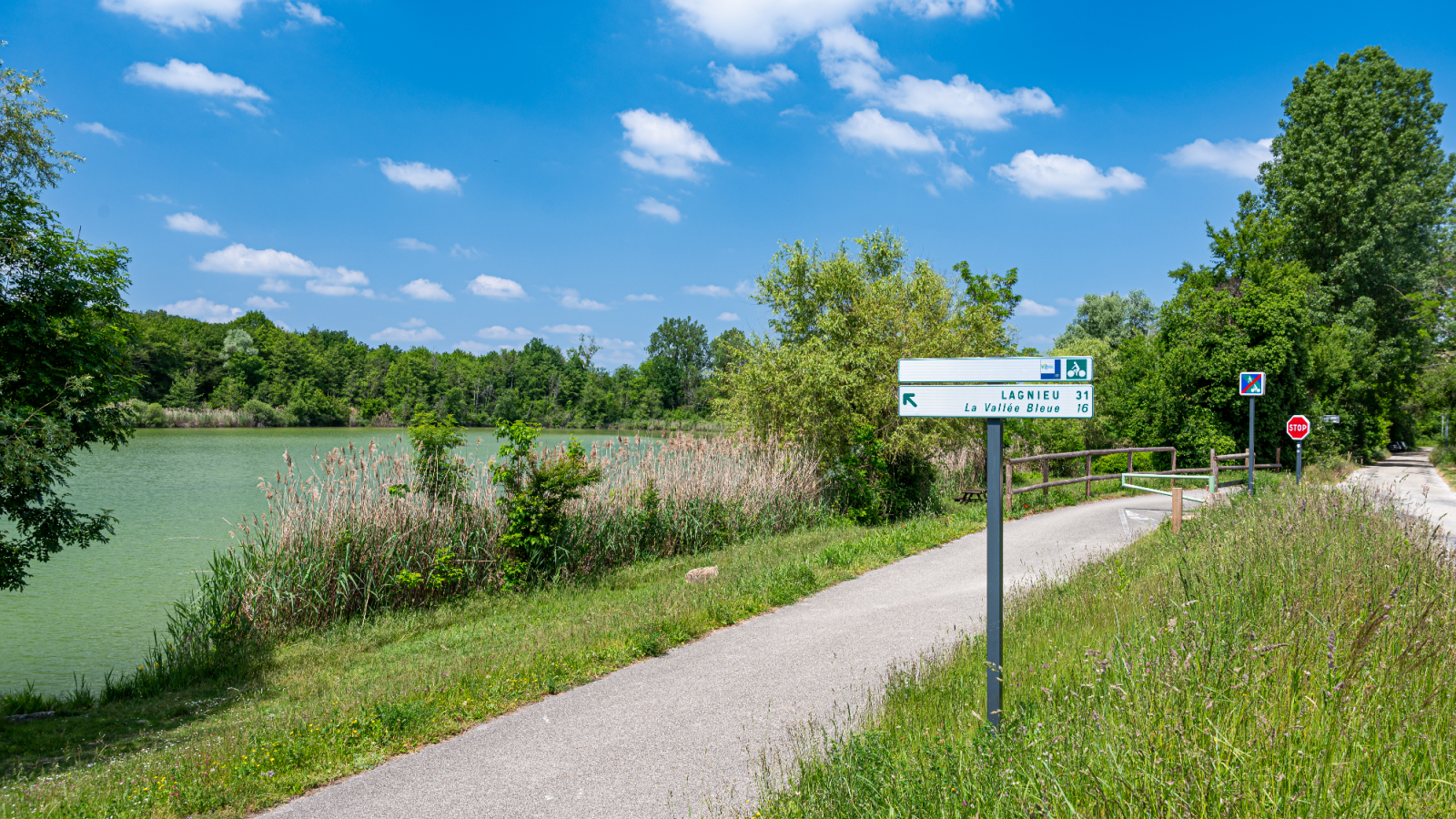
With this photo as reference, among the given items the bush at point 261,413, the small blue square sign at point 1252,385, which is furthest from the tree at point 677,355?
the small blue square sign at point 1252,385

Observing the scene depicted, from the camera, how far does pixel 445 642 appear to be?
28.1 ft

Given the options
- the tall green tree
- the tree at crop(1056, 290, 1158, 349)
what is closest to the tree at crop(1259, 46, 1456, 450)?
the tree at crop(1056, 290, 1158, 349)

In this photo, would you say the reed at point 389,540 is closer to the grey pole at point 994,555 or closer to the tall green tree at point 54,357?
the tall green tree at point 54,357

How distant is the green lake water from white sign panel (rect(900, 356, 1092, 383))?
861 centimetres

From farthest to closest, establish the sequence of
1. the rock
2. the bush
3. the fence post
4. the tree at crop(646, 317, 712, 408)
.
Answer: the tree at crop(646, 317, 712, 408)
the bush
the fence post
the rock

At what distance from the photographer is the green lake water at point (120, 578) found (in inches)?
415

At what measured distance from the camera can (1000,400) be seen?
4.04 meters

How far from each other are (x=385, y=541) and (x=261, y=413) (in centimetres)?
7783

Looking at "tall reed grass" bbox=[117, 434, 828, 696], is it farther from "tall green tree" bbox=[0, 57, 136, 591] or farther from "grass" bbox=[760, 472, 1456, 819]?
"grass" bbox=[760, 472, 1456, 819]

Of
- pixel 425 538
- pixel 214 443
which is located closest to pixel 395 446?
pixel 425 538

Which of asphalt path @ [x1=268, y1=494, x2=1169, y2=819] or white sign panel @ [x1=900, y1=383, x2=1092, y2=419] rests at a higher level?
white sign panel @ [x1=900, y1=383, x2=1092, y2=419]

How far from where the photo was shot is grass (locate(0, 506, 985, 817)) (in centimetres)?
471

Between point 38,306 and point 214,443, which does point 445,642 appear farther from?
point 214,443

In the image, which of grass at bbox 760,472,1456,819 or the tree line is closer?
grass at bbox 760,472,1456,819
